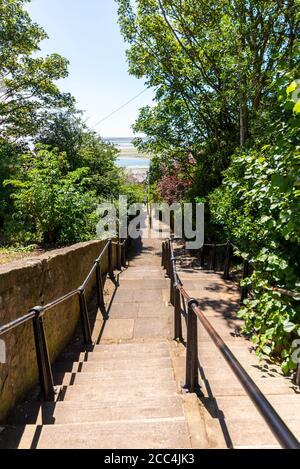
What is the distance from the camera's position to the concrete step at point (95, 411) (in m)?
2.15

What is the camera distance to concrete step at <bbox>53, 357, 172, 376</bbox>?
310 centimetres

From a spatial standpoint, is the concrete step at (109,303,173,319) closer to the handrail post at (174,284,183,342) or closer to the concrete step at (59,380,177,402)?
the handrail post at (174,284,183,342)

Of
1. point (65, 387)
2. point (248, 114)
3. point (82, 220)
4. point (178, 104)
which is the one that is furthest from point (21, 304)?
point (178, 104)

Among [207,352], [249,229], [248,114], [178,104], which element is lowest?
Answer: [207,352]

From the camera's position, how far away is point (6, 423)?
83.7 inches

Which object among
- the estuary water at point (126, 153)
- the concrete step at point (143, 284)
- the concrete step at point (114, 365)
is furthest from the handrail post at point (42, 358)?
the estuary water at point (126, 153)

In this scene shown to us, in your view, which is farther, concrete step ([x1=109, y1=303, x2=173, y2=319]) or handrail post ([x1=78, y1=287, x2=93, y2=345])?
concrete step ([x1=109, y1=303, x2=173, y2=319])

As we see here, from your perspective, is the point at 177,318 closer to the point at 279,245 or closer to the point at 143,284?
the point at 279,245

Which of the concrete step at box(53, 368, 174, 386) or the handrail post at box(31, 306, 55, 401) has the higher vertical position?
the handrail post at box(31, 306, 55, 401)

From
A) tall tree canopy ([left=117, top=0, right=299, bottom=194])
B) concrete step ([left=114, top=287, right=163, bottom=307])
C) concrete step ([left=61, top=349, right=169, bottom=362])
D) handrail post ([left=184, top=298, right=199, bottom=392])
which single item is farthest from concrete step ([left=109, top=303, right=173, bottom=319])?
tall tree canopy ([left=117, top=0, right=299, bottom=194])

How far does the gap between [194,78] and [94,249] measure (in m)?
7.00

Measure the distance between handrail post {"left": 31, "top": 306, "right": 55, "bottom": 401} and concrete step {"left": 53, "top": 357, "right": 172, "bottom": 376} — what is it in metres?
0.73

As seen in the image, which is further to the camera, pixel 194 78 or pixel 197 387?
pixel 194 78
